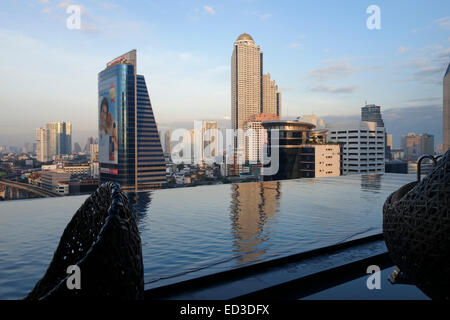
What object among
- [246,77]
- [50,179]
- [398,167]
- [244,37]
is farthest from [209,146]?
[244,37]

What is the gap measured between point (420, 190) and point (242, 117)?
7645 cm

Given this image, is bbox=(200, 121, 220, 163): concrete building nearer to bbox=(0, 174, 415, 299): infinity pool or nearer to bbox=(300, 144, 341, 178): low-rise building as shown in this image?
bbox=(300, 144, 341, 178): low-rise building

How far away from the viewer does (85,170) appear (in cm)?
2664

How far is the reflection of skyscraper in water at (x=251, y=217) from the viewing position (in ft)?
8.56

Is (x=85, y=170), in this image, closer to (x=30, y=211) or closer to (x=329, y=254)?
(x=30, y=211)

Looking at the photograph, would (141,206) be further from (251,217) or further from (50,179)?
(50,179)

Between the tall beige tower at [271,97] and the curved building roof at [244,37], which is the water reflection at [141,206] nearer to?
the tall beige tower at [271,97]

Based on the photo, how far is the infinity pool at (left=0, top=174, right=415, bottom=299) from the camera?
2.23 metres

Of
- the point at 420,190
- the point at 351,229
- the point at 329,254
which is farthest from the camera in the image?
the point at 351,229

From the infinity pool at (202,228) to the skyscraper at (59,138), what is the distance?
67.9ft

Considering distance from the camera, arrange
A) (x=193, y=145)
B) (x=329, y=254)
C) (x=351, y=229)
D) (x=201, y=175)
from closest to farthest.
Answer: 1. (x=329, y=254)
2. (x=351, y=229)
3. (x=201, y=175)
4. (x=193, y=145)

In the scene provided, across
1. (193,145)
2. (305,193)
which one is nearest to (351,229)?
(305,193)

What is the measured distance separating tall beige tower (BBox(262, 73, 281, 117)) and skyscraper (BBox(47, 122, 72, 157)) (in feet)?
198

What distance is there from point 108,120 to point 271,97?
174 feet
